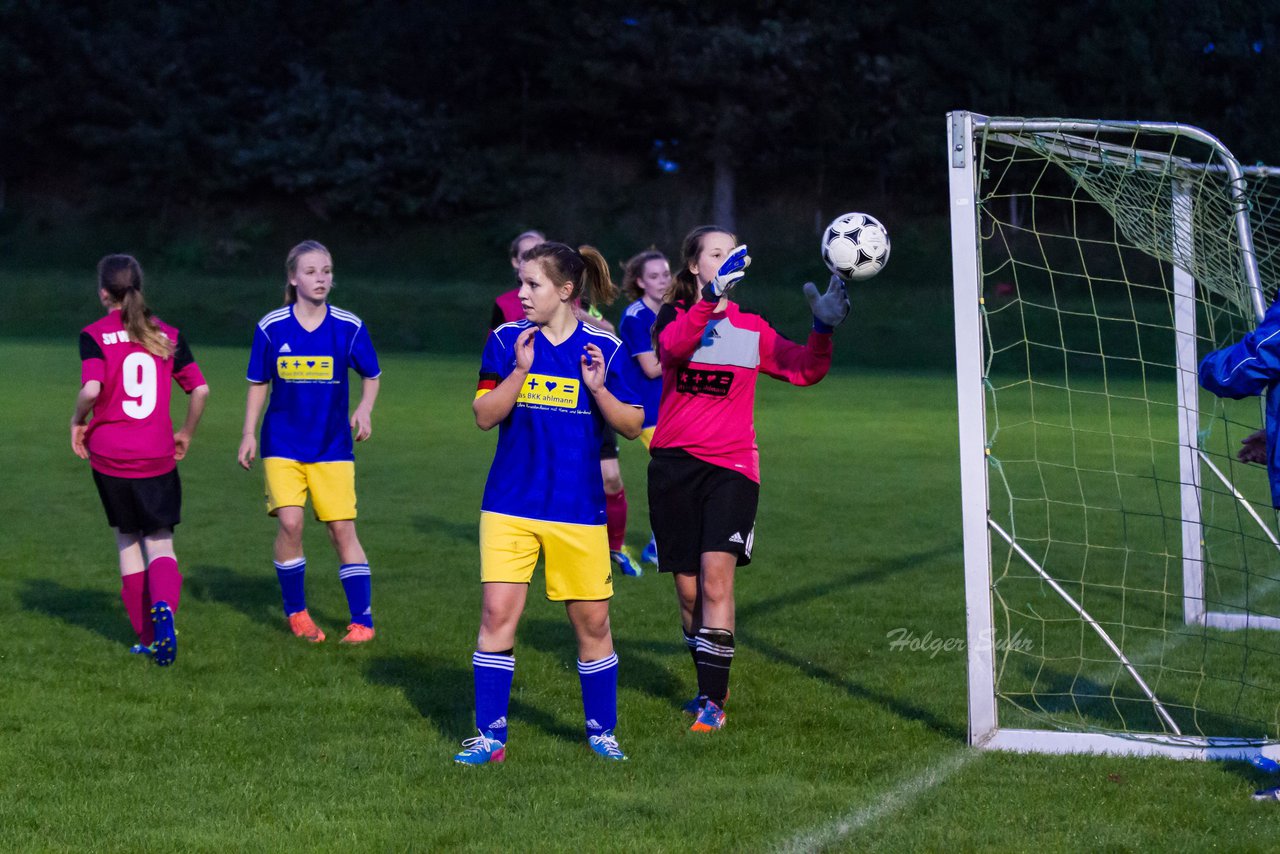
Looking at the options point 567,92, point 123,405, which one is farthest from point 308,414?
point 567,92

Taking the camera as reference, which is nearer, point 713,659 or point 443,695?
point 713,659

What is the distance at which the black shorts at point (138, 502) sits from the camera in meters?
6.42

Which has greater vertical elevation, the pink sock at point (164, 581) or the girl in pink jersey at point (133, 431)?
the girl in pink jersey at point (133, 431)

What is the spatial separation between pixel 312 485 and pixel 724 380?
227cm

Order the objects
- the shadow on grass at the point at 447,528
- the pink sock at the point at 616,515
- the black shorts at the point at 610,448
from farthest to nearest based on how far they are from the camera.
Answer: the shadow on grass at the point at 447,528, the pink sock at the point at 616,515, the black shorts at the point at 610,448

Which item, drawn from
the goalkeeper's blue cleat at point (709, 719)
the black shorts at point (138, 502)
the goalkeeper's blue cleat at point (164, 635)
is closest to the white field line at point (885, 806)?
the goalkeeper's blue cleat at point (709, 719)

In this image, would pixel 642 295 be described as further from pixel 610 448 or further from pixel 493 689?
pixel 493 689

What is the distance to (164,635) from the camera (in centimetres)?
636

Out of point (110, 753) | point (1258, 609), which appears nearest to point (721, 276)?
point (110, 753)

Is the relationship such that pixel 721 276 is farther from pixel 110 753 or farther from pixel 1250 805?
pixel 110 753

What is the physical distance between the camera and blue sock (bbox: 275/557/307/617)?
6930 mm

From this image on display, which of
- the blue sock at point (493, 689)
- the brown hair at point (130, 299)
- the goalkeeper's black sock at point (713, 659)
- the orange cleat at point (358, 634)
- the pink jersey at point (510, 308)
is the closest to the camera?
the blue sock at point (493, 689)

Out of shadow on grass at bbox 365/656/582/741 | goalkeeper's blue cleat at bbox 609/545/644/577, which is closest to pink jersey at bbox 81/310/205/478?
shadow on grass at bbox 365/656/582/741

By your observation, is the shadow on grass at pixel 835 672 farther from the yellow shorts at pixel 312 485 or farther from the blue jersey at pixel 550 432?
the yellow shorts at pixel 312 485
